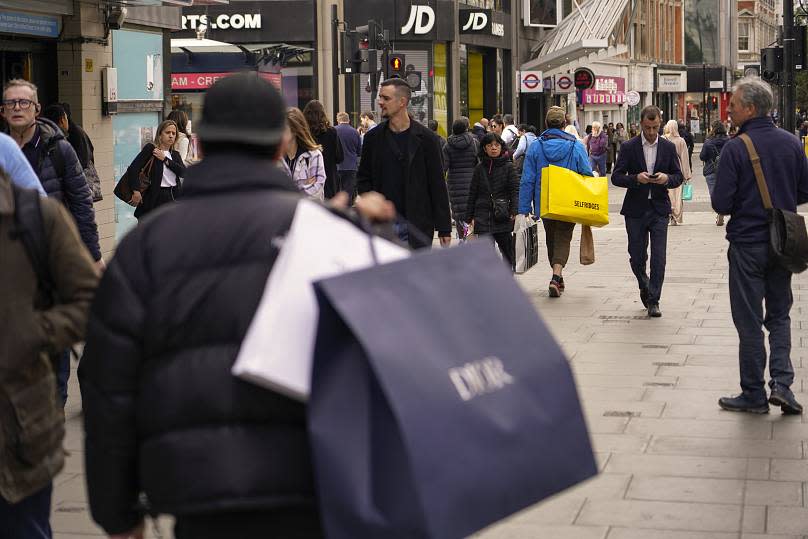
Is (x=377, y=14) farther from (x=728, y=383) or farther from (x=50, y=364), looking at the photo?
(x=50, y=364)

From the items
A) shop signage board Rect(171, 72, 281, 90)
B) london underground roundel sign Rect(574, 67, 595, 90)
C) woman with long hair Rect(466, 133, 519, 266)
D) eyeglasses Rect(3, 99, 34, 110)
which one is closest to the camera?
eyeglasses Rect(3, 99, 34, 110)

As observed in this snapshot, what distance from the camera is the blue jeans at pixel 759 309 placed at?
26.7ft

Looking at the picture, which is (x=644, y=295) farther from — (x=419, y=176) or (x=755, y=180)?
(x=755, y=180)

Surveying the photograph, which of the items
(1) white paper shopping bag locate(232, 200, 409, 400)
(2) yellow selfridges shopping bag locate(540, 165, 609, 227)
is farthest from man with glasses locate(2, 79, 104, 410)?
(2) yellow selfridges shopping bag locate(540, 165, 609, 227)

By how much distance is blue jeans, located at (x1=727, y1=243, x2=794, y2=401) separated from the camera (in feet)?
26.7

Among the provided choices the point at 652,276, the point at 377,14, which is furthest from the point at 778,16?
the point at 652,276

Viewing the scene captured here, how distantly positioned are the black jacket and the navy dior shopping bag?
0.20 m

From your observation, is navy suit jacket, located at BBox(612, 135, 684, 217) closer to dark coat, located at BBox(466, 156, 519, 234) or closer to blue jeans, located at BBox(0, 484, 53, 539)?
dark coat, located at BBox(466, 156, 519, 234)

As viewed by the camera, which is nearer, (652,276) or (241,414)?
(241,414)

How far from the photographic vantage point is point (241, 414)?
119 inches

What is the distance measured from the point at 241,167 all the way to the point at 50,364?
1.07 metres

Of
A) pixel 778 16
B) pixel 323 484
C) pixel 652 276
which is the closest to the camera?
pixel 323 484

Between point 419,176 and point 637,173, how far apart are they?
9.42ft

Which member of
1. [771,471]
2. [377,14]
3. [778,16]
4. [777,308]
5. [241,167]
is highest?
[778,16]
